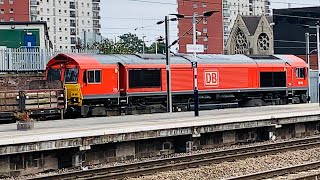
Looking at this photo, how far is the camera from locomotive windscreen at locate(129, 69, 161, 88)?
111 feet

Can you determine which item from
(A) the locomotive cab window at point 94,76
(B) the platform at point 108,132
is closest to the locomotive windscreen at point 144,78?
(A) the locomotive cab window at point 94,76

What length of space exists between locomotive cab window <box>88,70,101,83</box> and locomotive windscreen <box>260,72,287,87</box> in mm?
12865

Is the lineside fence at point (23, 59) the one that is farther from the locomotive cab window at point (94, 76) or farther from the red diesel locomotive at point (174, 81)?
the locomotive cab window at point (94, 76)

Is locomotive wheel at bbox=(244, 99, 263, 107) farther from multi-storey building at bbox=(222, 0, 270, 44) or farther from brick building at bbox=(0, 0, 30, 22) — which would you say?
multi-storey building at bbox=(222, 0, 270, 44)

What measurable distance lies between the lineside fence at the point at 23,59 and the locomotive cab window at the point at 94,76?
32.6 ft

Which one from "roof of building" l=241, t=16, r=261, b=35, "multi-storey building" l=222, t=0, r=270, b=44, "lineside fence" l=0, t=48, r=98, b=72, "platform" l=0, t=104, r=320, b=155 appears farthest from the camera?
"multi-storey building" l=222, t=0, r=270, b=44

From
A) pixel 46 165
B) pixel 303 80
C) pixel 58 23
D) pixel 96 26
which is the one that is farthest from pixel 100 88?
pixel 96 26

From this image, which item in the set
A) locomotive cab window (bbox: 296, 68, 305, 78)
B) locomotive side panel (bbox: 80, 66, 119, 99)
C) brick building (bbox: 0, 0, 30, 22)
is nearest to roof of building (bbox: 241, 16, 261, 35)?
brick building (bbox: 0, 0, 30, 22)

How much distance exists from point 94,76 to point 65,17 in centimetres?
9992

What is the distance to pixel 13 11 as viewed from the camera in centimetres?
11162

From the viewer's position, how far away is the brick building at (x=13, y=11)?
110938mm

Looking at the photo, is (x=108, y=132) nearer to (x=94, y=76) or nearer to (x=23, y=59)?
(x=94, y=76)

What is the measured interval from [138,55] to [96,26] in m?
106

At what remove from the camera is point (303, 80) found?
43.2 meters
